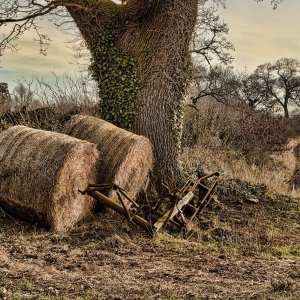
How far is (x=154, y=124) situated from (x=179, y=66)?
1642 millimetres

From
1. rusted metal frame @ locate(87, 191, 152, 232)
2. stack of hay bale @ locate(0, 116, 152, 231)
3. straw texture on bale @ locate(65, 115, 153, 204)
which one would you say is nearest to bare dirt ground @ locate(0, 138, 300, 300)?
rusted metal frame @ locate(87, 191, 152, 232)

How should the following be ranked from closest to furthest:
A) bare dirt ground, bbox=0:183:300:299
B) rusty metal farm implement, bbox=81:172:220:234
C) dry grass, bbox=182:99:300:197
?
1. bare dirt ground, bbox=0:183:300:299
2. rusty metal farm implement, bbox=81:172:220:234
3. dry grass, bbox=182:99:300:197

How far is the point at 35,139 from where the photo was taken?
9242 mm

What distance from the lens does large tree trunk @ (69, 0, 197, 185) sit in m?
12.5

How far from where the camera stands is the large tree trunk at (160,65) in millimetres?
12523

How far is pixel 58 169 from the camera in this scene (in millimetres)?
8805

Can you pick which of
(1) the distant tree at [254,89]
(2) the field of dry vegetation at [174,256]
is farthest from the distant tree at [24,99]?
(1) the distant tree at [254,89]

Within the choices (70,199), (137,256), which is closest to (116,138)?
(70,199)

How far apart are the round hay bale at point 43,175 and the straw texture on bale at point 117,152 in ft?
1.76

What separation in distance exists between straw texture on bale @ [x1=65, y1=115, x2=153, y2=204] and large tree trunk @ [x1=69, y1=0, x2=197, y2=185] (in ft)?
5.00

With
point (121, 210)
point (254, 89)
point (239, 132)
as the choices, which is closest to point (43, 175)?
point (121, 210)

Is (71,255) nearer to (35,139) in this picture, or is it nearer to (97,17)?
(35,139)

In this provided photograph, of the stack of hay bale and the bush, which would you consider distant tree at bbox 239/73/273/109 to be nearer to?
the bush

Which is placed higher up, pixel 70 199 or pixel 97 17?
pixel 97 17
